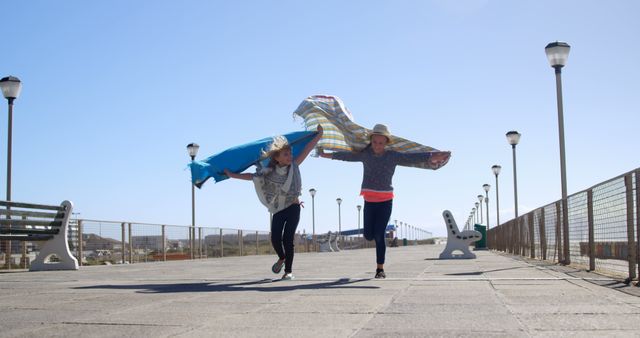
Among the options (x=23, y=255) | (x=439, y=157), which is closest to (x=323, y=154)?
(x=439, y=157)

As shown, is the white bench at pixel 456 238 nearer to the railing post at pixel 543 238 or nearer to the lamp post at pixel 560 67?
the railing post at pixel 543 238

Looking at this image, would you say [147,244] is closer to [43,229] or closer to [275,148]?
[43,229]

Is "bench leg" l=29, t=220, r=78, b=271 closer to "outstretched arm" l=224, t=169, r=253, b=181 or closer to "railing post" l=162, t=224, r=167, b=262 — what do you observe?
"outstretched arm" l=224, t=169, r=253, b=181

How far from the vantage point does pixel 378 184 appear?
874 cm

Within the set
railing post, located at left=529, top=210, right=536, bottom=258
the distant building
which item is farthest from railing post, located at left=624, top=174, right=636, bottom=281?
the distant building

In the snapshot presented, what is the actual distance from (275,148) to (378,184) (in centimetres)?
139

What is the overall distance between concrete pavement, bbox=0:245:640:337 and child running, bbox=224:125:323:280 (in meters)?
0.98

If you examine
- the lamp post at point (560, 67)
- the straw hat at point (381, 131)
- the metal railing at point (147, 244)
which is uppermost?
the lamp post at point (560, 67)

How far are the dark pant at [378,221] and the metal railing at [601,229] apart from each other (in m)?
2.76

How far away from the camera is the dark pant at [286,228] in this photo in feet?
28.4

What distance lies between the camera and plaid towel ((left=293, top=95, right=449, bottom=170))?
9297mm

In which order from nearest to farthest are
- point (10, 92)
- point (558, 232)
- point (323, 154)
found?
point (323, 154) < point (558, 232) < point (10, 92)

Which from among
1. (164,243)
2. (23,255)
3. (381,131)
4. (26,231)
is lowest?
(164,243)

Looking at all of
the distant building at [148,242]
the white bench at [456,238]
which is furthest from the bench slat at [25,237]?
the white bench at [456,238]
